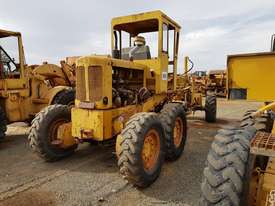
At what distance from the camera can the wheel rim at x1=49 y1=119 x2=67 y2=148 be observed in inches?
189

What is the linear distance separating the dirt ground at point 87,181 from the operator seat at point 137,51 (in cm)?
211

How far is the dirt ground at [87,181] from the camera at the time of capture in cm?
355

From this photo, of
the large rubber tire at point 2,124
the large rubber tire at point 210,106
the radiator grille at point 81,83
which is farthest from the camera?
the large rubber tire at point 210,106

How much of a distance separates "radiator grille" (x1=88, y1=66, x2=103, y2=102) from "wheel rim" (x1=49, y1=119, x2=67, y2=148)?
44.9 inches

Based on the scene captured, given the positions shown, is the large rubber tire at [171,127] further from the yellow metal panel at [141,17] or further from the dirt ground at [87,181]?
the yellow metal panel at [141,17]

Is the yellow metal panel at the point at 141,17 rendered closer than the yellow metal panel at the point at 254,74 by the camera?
No

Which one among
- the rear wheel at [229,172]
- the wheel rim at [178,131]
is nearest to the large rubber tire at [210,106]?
the wheel rim at [178,131]

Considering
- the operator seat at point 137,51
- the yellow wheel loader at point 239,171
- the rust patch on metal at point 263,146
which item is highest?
the operator seat at point 137,51

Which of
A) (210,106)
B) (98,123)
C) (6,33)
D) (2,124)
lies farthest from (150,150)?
(210,106)

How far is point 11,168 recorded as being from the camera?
4770mm

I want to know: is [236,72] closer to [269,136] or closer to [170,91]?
[269,136]

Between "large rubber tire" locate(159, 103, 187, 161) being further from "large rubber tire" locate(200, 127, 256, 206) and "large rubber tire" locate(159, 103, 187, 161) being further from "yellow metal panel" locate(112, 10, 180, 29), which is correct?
"large rubber tire" locate(200, 127, 256, 206)

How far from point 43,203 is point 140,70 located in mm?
3062

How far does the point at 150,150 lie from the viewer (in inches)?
166
